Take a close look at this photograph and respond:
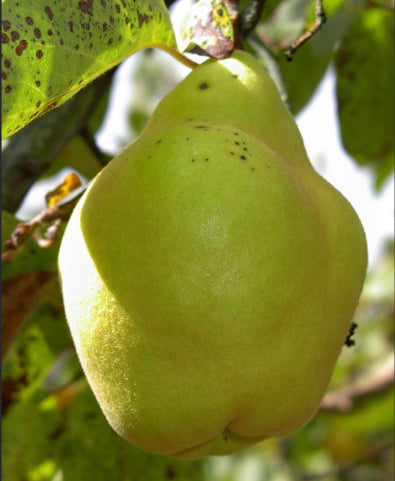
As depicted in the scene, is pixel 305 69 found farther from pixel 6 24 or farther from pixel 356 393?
pixel 6 24

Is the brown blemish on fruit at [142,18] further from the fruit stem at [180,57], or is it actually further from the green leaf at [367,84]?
the green leaf at [367,84]

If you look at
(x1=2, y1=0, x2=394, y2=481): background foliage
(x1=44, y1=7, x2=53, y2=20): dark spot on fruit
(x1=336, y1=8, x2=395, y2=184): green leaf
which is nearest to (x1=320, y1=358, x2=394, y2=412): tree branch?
(x1=2, y1=0, x2=394, y2=481): background foliage

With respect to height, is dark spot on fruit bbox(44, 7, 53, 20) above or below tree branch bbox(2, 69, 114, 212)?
above

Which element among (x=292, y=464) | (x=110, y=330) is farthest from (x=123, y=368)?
(x=292, y=464)

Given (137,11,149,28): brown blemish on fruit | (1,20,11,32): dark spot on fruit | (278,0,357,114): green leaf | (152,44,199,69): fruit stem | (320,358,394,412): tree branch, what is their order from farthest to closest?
(320,358,394,412): tree branch < (278,0,357,114): green leaf < (152,44,199,69): fruit stem < (137,11,149,28): brown blemish on fruit < (1,20,11,32): dark spot on fruit

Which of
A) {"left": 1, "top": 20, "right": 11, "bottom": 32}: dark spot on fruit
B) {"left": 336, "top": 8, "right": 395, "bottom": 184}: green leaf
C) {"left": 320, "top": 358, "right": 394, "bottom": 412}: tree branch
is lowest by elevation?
{"left": 320, "top": 358, "right": 394, "bottom": 412}: tree branch

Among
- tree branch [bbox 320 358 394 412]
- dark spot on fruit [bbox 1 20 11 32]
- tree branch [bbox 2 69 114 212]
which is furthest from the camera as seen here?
tree branch [bbox 320 358 394 412]

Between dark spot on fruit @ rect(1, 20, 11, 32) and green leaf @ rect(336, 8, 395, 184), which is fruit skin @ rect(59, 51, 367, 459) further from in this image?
green leaf @ rect(336, 8, 395, 184)
